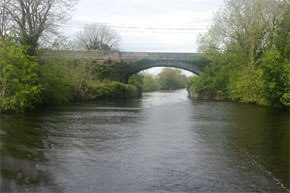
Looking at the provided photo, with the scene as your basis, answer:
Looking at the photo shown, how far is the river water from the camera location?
5195 mm

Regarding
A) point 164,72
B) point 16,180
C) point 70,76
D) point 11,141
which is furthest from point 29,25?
point 164,72

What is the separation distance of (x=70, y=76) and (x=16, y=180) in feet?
61.9

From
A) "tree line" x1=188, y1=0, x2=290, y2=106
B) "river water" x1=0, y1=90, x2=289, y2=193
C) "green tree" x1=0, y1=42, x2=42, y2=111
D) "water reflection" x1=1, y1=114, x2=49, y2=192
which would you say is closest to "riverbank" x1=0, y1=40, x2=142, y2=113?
"green tree" x1=0, y1=42, x2=42, y2=111

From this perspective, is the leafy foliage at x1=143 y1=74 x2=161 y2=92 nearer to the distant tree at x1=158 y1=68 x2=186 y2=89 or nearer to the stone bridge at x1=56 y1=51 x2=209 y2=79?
the distant tree at x1=158 y1=68 x2=186 y2=89

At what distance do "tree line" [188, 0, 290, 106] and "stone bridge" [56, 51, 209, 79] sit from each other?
14.3 ft

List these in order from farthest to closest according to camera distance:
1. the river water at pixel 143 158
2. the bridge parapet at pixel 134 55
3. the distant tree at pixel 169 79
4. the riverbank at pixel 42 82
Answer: the distant tree at pixel 169 79 → the bridge parapet at pixel 134 55 → the riverbank at pixel 42 82 → the river water at pixel 143 158

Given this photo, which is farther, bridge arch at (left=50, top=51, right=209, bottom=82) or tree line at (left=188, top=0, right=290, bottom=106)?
bridge arch at (left=50, top=51, right=209, bottom=82)

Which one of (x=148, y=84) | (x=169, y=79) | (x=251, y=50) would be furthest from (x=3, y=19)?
(x=169, y=79)

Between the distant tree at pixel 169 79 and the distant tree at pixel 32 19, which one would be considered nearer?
the distant tree at pixel 32 19

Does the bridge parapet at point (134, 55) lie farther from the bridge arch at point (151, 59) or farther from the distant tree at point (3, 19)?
the distant tree at point (3, 19)

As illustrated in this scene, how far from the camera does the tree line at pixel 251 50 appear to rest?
1647 centimetres

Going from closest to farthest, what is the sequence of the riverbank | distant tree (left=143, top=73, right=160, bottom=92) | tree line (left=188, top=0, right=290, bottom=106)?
the riverbank
tree line (left=188, top=0, right=290, bottom=106)
distant tree (left=143, top=73, right=160, bottom=92)

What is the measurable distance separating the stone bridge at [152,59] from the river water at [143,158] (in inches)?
907

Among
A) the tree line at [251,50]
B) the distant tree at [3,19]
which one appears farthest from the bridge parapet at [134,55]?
the distant tree at [3,19]
